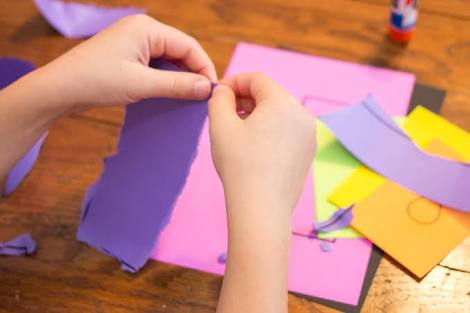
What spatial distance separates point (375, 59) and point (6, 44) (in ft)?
1.91

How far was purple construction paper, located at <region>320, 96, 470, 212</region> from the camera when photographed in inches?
26.6

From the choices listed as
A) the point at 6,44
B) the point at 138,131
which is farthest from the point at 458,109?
the point at 6,44

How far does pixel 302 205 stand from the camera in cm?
70

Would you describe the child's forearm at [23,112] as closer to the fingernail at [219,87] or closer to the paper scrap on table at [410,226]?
the fingernail at [219,87]

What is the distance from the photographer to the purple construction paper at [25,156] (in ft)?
2.41

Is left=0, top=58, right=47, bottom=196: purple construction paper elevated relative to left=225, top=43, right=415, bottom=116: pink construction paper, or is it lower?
lower

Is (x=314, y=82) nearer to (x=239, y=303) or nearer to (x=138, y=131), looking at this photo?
(x=138, y=131)

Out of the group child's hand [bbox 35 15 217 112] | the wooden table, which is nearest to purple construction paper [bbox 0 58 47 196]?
the wooden table

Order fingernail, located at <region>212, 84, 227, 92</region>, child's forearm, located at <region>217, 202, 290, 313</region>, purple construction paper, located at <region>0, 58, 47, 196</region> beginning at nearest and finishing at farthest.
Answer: child's forearm, located at <region>217, 202, 290, 313</region>
fingernail, located at <region>212, 84, 227, 92</region>
purple construction paper, located at <region>0, 58, 47, 196</region>

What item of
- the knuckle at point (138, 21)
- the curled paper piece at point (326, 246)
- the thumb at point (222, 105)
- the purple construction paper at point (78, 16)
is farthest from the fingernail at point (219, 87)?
the purple construction paper at point (78, 16)

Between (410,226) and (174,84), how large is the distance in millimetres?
321

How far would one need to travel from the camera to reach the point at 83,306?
635mm

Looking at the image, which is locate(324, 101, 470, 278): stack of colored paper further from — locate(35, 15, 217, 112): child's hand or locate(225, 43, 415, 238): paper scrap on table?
locate(35, 15, 217, 112): child's hand

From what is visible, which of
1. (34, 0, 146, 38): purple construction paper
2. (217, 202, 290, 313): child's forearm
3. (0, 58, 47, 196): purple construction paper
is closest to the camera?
(217, 202, 290, 313): child's forearm
